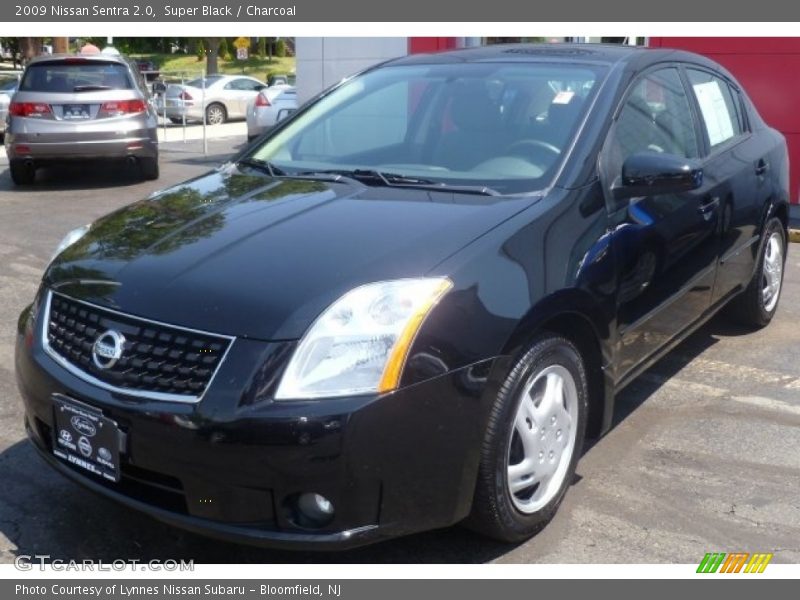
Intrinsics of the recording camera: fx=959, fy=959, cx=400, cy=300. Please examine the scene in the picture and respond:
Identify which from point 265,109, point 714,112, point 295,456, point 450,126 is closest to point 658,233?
point 450,126

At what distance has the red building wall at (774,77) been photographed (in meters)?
9.64

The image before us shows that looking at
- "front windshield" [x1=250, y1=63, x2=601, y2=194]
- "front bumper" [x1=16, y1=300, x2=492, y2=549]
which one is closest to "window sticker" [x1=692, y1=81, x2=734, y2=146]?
"front windshield" [x1=250, y1=63, x2=601, y2=194]

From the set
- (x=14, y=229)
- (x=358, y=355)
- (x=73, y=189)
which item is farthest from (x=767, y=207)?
(x=73, y=189)

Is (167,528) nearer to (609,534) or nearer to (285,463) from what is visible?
(285,463)

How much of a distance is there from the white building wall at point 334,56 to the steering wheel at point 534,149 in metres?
9.45

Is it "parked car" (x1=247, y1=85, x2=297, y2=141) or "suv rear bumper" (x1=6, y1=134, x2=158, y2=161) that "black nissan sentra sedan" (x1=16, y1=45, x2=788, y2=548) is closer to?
"suv rear bumper" (x1=6, y1=134, x2=158, y2=161)

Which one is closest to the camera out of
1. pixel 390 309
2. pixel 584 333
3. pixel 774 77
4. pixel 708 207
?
pixel 390 309

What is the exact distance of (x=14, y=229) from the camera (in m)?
8.97

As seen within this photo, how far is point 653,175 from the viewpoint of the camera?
12.2 ft

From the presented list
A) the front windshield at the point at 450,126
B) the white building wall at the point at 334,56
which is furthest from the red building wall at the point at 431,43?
the front windshield at the point at 450,126

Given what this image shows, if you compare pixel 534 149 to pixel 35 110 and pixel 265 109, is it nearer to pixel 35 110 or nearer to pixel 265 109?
pixel 35 110

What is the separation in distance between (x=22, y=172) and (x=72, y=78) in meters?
1.33

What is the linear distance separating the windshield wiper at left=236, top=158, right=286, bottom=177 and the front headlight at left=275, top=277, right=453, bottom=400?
1.34 metres

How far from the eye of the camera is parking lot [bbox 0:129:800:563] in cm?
331
